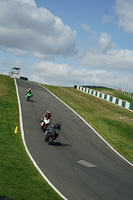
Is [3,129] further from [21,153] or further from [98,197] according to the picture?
[98,197]

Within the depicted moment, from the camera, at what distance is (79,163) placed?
604 inches

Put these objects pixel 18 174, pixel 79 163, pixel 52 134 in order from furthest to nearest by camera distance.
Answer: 1. pixel 52 134
2. pixel 79 163
3. pixel 18 174

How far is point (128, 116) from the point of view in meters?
35.3

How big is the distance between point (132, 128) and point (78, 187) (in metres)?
18.7

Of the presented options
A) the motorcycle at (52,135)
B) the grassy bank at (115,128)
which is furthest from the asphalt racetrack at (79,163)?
the grassy bank at (115,128)

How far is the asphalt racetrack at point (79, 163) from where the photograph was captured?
1120 centimetres

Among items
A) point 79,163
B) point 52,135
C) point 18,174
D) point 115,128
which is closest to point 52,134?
point 52,135

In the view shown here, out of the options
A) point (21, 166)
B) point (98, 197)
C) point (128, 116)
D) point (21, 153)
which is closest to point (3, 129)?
point (21, 153)

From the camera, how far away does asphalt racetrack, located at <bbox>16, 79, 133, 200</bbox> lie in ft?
36.7

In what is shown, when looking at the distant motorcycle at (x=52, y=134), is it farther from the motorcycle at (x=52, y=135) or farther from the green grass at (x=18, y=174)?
the green grass at (x=18, y=174)

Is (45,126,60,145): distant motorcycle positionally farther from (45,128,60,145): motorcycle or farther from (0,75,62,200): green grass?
(0,75,62,200): green grass

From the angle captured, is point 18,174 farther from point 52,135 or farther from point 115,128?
point 115,128

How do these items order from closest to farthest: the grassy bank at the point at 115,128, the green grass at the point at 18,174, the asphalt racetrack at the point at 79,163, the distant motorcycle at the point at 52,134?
the green grass at the point at 18,174 < the asphalt racetrack at the point at 79,163 < the distant motorcycle at the point at 52,134 < the grassy bank at the point at 115,128

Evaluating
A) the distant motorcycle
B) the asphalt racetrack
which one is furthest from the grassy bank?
the distant motorcycle
